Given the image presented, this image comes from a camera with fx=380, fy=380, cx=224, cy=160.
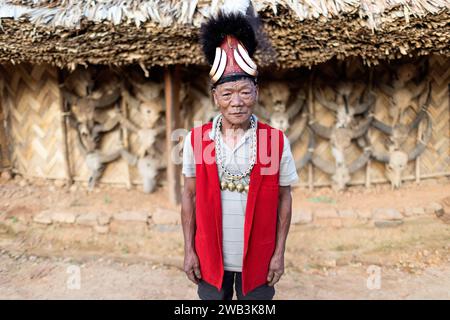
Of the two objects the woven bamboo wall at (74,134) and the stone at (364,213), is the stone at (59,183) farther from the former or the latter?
the stone at (364,213)

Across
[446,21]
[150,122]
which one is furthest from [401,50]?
[150,122]

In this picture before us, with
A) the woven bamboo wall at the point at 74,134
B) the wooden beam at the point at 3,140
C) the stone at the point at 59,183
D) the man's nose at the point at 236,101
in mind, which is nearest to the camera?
the man's nose at the point at 236,101

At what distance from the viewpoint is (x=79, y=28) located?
375 centimetres

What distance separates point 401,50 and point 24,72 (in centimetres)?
500

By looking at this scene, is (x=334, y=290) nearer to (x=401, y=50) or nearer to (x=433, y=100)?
(x=401, y=50)

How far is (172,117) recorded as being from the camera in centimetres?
474

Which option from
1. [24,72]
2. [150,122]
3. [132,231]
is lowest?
[132,231]

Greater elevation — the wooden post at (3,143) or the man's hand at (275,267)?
the wooden post at (3,143)

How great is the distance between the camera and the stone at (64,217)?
15.4 feet

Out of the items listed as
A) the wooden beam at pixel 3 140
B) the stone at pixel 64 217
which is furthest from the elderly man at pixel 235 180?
the wooden beam at pixel 3 140

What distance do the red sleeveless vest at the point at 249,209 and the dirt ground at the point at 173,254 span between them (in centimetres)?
167

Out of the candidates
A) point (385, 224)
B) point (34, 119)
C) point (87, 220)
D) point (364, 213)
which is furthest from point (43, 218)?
point (385, 224)

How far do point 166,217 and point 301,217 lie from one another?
5.33 ft

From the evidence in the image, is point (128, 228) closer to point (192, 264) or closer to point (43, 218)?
point (43, 218)
